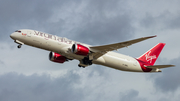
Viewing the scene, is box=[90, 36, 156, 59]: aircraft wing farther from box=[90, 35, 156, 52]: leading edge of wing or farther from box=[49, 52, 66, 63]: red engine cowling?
box=[49, 52, 66, 63]: red engine cowling

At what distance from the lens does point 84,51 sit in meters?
47.7

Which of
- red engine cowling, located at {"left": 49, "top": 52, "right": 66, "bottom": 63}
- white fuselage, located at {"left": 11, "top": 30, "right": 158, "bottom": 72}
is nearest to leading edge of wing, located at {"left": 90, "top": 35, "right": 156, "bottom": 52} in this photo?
white fuselage, located at {"left": 11, "top": 30, "right": 158, "bottom": 72}

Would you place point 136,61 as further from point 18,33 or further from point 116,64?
point 18,33

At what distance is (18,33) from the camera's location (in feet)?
153

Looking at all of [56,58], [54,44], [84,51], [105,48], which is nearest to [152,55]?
[105,48]

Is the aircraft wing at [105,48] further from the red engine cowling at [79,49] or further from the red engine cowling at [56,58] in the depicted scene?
the red engine cowling at [56,58]

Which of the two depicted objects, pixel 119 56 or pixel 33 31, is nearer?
pixel 33 31

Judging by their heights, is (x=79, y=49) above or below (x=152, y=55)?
below

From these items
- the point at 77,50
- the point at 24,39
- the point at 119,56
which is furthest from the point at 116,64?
the point at 24,39

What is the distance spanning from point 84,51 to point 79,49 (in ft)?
3.54

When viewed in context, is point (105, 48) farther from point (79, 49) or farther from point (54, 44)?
point (54, 44)

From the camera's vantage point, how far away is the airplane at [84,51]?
46438mm

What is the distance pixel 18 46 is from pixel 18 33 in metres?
2.16

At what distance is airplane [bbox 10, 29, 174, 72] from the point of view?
4644cm
